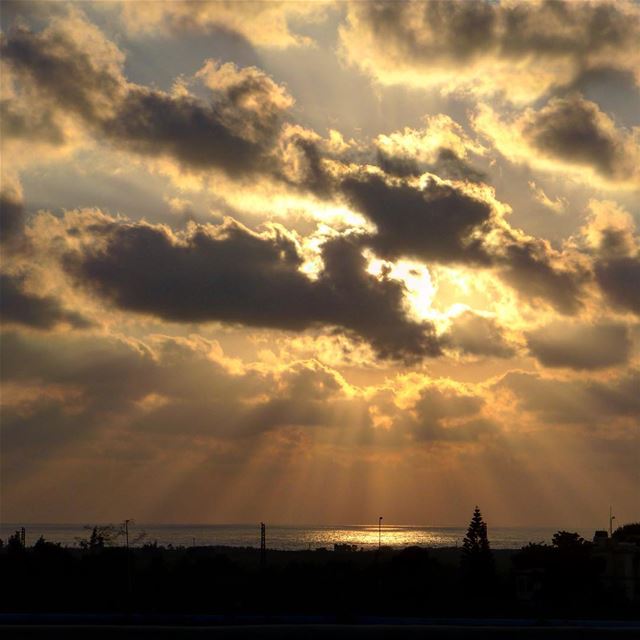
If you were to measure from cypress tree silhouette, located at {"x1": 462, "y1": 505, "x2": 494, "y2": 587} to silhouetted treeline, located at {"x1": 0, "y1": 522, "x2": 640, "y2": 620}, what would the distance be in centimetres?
135

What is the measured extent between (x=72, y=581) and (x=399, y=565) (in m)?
29.4

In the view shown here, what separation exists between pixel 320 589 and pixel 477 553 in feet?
167

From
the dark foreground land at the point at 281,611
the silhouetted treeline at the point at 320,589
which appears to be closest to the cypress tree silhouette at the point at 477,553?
the silhouetted treeline at the point at 320,589

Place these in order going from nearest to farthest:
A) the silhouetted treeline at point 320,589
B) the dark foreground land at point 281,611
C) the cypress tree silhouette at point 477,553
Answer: the dark foreground land at point 281,611
the silhouetted treeline at point 320,589
the cypress tree silhouette at point 477,553

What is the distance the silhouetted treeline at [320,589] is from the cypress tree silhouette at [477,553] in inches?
53.2

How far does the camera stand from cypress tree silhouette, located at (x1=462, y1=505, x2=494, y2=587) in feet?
260

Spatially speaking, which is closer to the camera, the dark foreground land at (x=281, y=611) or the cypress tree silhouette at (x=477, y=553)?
the dark foreground land at (x=281, y=611)

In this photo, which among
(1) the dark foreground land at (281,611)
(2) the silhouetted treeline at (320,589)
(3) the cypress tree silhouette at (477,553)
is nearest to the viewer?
(1) the dark foreground land at (281,611)

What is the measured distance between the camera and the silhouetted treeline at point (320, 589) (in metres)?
30.7

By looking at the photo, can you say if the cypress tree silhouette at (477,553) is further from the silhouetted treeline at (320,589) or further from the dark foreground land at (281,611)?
the dark foreground land at (281,611)

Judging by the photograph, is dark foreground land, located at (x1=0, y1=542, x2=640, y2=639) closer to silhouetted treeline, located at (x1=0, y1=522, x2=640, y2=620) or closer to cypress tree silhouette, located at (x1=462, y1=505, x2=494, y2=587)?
silhouetted treeline, located at (x1=0, y1=522, x2=640, y2=620)

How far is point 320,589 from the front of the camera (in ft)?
→ 131

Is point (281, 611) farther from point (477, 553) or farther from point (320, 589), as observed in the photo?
point (477, 553)

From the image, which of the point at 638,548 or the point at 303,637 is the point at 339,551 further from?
the point at 303,637
